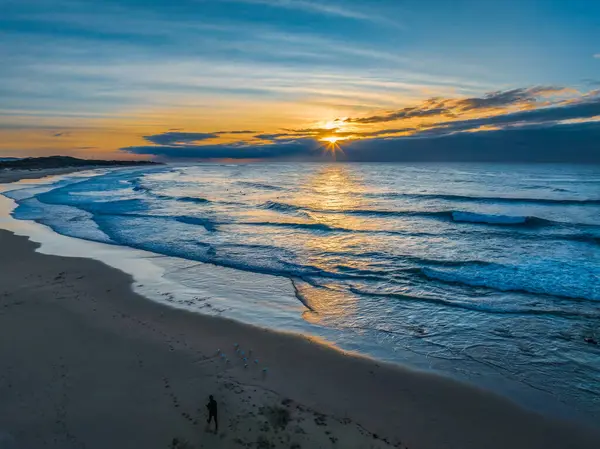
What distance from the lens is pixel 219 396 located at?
7156 millimetres

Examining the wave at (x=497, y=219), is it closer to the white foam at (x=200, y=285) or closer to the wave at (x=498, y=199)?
the wave at (x=498, y=199)

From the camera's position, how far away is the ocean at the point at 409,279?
29.3ft

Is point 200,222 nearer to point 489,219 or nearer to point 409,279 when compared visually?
point 409,279

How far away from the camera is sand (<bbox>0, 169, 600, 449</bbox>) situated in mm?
6203

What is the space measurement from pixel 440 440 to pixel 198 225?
21.2 m

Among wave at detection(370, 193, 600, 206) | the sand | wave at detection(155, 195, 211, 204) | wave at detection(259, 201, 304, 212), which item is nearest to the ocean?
wave at detection(259, 201, 304, 212)

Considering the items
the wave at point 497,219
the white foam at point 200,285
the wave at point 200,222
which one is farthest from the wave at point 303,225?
the wave at point 497,219

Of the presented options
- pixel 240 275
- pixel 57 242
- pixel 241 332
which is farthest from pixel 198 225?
pixel 241 332

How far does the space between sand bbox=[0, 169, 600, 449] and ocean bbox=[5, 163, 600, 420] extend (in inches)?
33.9

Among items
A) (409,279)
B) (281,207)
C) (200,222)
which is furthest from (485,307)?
(281,207)

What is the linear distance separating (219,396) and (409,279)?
9.16 meters

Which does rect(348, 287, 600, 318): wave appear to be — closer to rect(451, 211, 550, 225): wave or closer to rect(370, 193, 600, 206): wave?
rect(451, 211, 550, 225): wave

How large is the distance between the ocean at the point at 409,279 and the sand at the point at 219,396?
2.83 feet

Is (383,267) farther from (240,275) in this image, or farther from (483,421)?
(483,421)
